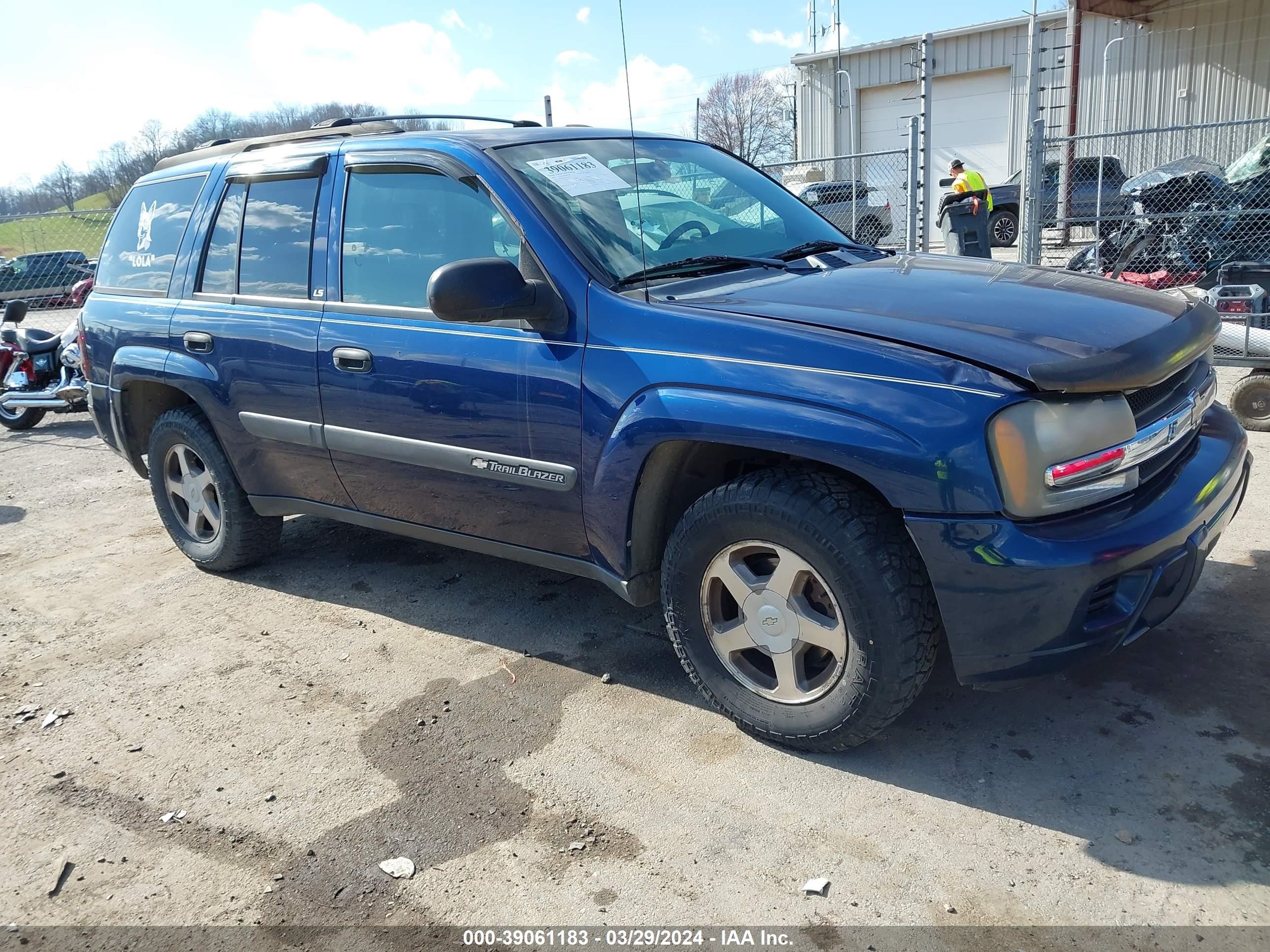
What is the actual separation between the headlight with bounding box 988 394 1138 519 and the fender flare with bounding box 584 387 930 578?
199mm

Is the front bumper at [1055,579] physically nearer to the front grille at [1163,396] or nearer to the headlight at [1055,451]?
the headlight at [1055,451]

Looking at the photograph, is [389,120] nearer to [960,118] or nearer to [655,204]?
[655,204]

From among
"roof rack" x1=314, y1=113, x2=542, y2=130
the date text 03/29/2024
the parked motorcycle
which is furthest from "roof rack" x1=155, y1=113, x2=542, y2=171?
the parked motorcycle

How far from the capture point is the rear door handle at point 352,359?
3.67m

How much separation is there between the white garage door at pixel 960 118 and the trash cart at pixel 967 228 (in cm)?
1398

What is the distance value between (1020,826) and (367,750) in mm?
1965

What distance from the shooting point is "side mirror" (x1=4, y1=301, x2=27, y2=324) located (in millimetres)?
9898

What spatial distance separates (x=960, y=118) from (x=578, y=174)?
75.0 feet

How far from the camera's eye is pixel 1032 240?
8844 millimetres

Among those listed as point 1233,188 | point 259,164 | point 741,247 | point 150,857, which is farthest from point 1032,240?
point 150,857

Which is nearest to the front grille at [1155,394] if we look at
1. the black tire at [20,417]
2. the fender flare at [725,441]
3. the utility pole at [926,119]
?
the fender flare at [725,441]

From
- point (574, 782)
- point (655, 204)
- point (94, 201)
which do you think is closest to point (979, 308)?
point (655, 204)

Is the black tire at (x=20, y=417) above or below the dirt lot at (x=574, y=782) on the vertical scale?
above

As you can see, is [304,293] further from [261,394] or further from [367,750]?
[367,750]
